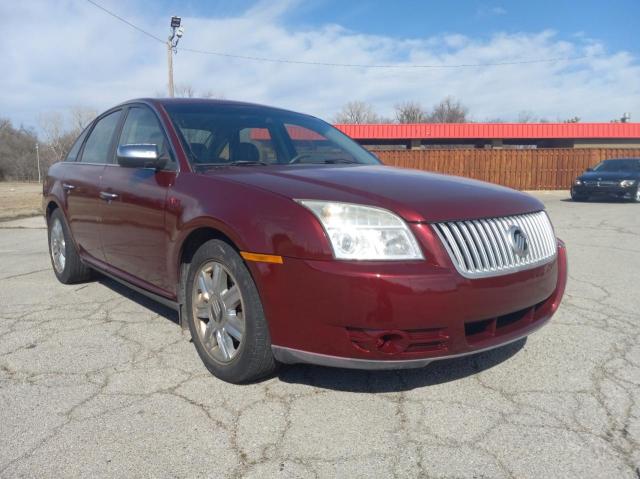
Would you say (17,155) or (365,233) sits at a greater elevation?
(17,155)

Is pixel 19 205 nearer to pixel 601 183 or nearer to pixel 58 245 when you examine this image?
pixel 58 245

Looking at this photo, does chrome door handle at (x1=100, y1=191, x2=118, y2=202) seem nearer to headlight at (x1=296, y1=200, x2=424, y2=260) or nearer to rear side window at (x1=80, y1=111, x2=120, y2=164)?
rear side window at (x1=80, y1=111, x2=120, y2=164)

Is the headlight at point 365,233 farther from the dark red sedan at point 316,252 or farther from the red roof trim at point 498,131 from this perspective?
the red roof trim at point 498,131

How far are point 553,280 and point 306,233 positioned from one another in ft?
4.75

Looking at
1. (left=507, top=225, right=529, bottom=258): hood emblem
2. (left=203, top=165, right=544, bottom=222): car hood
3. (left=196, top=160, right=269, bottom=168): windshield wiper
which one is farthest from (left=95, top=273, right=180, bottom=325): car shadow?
(left=507, top=225, right=529, bottom=258): hood emblem

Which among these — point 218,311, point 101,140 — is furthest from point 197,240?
point 101,140

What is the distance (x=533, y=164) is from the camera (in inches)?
895

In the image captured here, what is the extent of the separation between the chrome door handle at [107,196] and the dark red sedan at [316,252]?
5.1 inches

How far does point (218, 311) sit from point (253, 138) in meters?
1.34

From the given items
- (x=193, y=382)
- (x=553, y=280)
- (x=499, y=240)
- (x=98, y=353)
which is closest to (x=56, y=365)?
(x=98, y=353)

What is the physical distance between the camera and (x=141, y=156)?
3.20 m

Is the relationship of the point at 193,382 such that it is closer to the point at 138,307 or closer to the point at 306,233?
the point at 306,233

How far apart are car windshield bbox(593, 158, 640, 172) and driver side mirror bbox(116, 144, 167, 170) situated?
53.8 feet

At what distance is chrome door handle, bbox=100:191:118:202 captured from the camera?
386 cm
